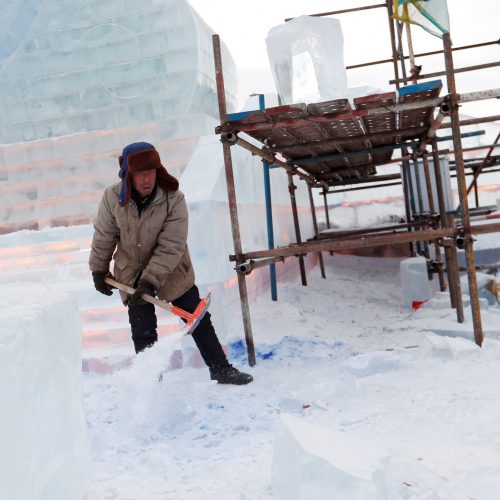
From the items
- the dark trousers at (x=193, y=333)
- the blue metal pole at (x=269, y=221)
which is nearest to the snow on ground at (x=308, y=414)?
the dark trousers at (x=193, y=333)

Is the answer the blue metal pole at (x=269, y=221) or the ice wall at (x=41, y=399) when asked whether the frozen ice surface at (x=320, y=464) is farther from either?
the blue metal pole at (x=269, y=221)

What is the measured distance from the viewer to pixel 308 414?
3.34 metres

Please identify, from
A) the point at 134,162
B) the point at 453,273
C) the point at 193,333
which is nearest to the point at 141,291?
the point at 193,333

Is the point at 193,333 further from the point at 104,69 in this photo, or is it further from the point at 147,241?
the point at 104,69

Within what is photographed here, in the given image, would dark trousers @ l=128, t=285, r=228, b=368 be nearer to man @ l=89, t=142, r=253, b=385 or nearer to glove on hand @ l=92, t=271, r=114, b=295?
man @ l=89, t=142, r=253, b=385

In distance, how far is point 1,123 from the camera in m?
7.86

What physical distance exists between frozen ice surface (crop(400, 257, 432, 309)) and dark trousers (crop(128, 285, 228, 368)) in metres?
3.10

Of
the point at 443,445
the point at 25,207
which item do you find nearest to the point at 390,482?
the point at 443,445

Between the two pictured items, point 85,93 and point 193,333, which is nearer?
point 193,333

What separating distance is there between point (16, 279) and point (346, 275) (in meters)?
4.75

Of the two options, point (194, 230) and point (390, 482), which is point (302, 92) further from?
point (390, 482)

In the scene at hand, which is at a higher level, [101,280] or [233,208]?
[233,208]

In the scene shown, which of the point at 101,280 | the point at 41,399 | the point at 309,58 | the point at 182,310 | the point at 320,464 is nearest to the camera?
the point at 41,399

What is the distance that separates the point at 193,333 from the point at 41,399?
236cm
